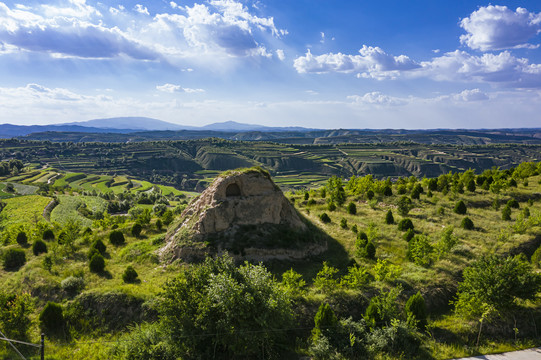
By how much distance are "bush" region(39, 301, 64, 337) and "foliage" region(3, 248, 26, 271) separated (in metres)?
13.7

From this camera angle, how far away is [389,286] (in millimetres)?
25531

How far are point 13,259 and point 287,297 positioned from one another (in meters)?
32.4

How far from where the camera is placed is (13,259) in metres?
30.8

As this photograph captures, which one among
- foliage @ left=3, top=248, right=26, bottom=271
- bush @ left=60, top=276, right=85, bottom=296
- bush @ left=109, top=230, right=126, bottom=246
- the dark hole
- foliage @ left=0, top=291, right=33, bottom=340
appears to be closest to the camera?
foliage @ left=0, top=291, right=33, bottom=340

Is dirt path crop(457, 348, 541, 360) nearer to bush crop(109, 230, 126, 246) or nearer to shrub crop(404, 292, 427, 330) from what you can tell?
shrub crop(404, 292, 427, 330)

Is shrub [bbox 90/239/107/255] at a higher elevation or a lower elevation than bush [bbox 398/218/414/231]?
lower

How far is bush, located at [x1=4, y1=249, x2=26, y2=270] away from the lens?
3050cm

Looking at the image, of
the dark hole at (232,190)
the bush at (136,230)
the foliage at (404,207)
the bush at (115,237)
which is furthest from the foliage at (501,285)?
the bush at (136,230)

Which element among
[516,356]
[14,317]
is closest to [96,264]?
[14,317]

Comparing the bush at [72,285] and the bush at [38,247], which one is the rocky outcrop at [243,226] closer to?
the bush at [72,285]

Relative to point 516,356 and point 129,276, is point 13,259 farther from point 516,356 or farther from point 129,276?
point 516,356

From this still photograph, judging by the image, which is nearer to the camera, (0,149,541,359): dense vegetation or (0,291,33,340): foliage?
(0,149,541,359): dense vegetation

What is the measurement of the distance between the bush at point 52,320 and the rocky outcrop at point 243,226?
11.3 metres

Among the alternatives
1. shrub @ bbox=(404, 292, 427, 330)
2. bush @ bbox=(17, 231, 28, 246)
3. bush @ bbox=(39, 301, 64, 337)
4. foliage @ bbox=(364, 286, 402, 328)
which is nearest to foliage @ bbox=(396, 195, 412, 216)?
shrub @ bbox=(404, 292, 427, 330)
